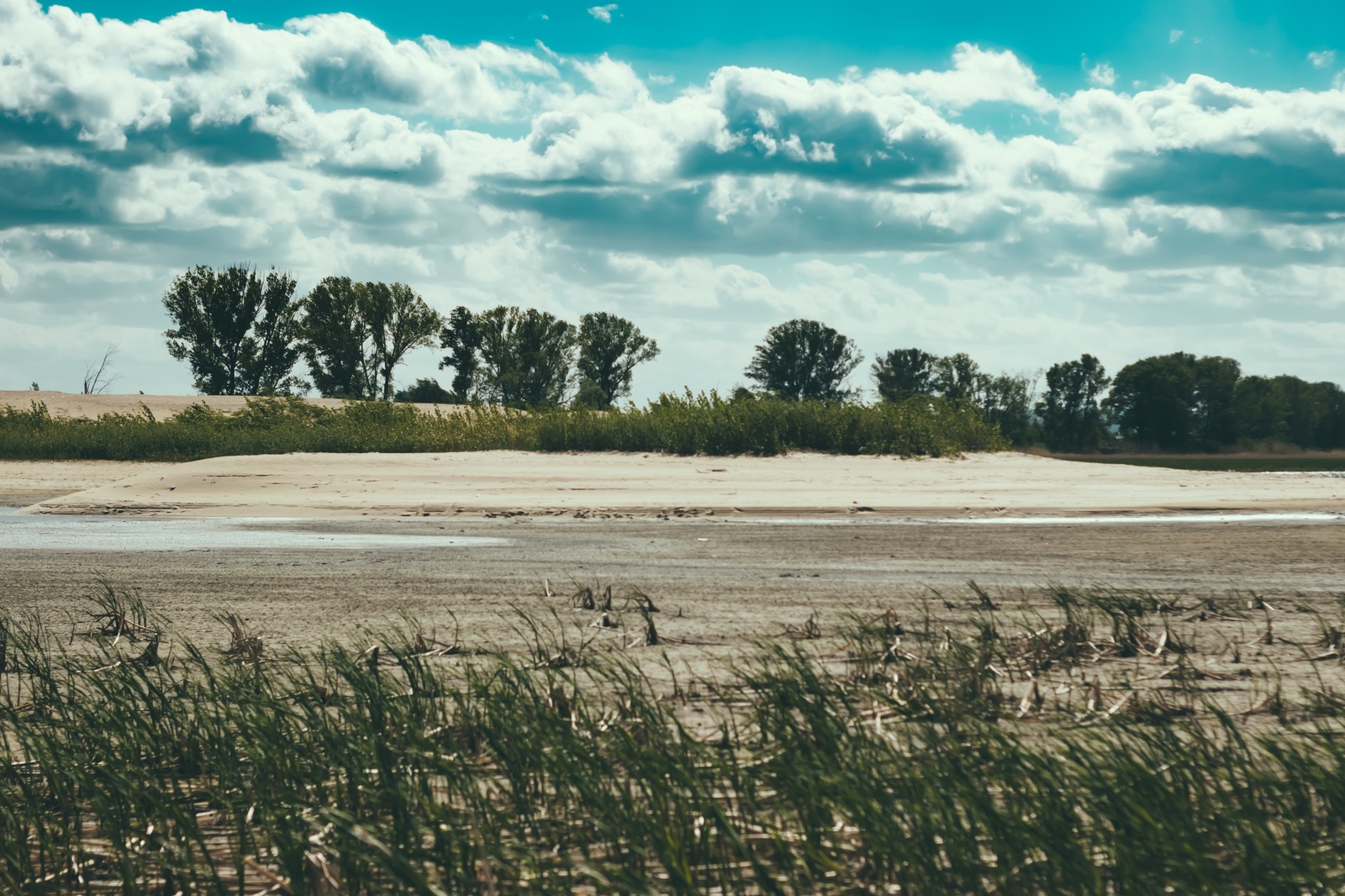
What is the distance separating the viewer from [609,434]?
2228 centimetres

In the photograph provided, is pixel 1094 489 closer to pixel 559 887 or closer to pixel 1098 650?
pixel 1098 650

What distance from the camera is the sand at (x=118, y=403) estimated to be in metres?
41.7

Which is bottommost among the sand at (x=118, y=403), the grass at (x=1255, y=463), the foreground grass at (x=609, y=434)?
the grass at (x=1255, y=463)

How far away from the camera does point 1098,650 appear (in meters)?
4.69

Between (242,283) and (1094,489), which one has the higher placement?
(242,283)

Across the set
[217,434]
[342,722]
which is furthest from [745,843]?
[217,434]

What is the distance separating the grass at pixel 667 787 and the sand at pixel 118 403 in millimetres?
38498

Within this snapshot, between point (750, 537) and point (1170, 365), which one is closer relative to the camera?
point (750, 537)

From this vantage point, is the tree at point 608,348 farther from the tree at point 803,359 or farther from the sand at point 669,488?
the sand at point 669,488

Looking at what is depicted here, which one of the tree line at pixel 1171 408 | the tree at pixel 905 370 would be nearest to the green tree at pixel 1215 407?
the tree line at pixel 1171 408

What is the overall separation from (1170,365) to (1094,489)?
40692 mm

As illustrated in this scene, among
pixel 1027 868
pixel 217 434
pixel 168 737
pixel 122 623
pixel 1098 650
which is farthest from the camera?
pixel 217 434

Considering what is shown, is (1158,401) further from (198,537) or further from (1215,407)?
(198,537)

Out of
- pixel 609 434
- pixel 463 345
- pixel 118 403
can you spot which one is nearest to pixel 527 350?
pixel 463 345
